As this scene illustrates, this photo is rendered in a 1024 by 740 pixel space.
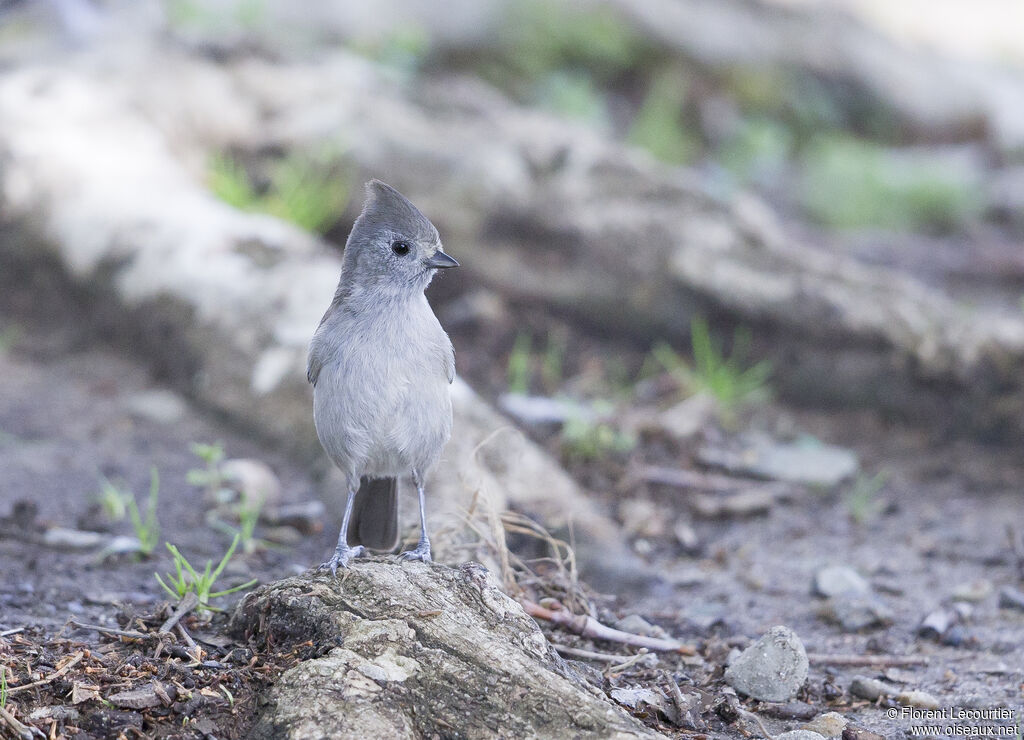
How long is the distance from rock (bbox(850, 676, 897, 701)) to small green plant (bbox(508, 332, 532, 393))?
Result: 2882 mm

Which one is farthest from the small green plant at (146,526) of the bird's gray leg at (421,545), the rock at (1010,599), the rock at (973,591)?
the rock at (1010,599)

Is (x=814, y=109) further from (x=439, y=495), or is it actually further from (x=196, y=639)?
(x=196, y=639)

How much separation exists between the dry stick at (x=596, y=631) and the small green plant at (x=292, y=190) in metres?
3.67

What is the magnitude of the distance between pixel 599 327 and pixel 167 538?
3.19 meters

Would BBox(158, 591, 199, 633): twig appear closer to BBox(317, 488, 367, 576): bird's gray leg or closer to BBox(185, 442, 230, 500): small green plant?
BBox(317, 488, 367, 576): bird's gray leg

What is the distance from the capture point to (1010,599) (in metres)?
3.90

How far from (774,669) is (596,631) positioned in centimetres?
62

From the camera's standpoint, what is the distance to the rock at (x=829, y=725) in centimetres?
290

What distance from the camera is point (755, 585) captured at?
4.20m

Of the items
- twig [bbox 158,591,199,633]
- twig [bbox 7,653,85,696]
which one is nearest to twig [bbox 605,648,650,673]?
twig [bbox 158,591,199,633]

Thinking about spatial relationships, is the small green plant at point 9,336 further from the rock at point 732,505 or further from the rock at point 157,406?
the rock at point 732,505

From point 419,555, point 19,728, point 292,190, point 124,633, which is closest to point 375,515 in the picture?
point 419,555

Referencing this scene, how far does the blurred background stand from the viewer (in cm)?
418

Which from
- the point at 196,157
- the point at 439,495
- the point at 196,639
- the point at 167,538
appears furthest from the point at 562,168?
the point at 196,639
